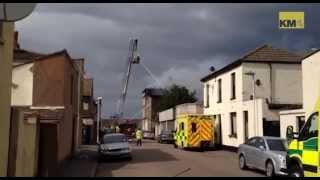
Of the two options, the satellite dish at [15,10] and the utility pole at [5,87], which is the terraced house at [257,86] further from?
the satellite dish at [15,10]

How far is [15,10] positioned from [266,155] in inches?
517

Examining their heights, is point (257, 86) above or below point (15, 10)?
above

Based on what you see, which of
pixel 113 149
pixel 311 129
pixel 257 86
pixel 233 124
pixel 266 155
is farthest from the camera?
pixel 233 124

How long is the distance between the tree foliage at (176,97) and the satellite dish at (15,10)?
7838 centimetres

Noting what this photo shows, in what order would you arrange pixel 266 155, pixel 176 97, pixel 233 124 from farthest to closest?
pixel 176 97
pixel 233 124
pixel 266 155

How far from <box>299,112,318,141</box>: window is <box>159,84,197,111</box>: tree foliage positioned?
73045mm


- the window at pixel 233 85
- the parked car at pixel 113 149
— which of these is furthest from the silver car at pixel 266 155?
the window at pixel 233 85

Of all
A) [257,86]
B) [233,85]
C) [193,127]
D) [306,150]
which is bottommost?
[306,150]

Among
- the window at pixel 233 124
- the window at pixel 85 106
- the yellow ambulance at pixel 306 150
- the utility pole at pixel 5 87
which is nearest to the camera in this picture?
the utility pole at pixel 5 87

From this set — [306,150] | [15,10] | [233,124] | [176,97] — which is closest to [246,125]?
[233,124]

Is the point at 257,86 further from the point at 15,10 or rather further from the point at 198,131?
the point at 15,10

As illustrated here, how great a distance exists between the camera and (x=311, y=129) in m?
13.5

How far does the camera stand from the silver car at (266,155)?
18697mm

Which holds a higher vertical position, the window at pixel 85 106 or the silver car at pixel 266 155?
the window at pixel 85 106
